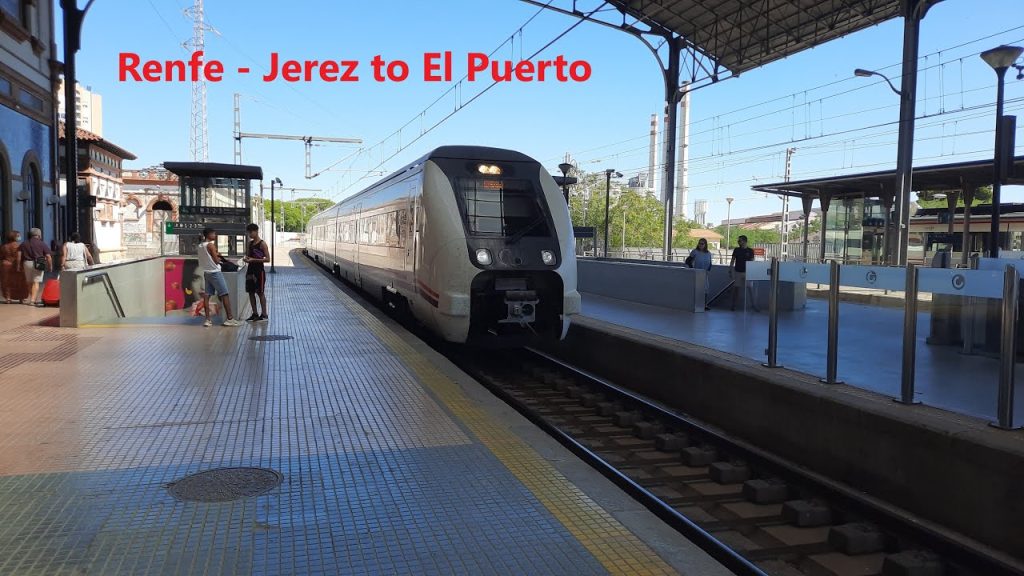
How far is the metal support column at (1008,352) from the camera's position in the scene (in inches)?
207

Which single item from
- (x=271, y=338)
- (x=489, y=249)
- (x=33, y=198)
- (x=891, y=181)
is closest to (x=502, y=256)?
(x=489, y=249)

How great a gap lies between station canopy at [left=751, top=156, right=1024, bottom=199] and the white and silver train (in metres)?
11.7

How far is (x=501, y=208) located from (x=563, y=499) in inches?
252

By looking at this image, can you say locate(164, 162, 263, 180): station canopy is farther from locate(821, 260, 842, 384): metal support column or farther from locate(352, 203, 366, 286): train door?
locate(821, 260, 842, 384): metal support column

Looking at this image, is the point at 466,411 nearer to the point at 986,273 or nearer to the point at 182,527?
the point at 182,527

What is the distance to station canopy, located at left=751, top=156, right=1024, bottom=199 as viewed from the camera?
1778cm

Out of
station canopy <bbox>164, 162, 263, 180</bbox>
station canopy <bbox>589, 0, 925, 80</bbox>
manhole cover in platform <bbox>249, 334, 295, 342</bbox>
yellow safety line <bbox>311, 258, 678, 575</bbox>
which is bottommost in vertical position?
yellow safety line <bbox>311, 258, 678, 575</bbox>

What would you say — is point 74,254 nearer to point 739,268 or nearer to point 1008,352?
point 739,268

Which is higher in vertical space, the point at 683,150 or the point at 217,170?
the point at 683,150

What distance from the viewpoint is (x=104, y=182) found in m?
35.6

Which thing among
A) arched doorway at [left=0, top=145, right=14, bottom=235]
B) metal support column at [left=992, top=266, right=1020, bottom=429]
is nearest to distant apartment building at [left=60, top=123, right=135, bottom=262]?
arched doorway at [left=0, top=145, right=14, bottom=235]

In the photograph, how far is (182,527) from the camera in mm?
3727

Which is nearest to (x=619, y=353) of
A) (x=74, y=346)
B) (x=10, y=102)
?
(x=74, y=346)

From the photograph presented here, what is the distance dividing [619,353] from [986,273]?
543cm
